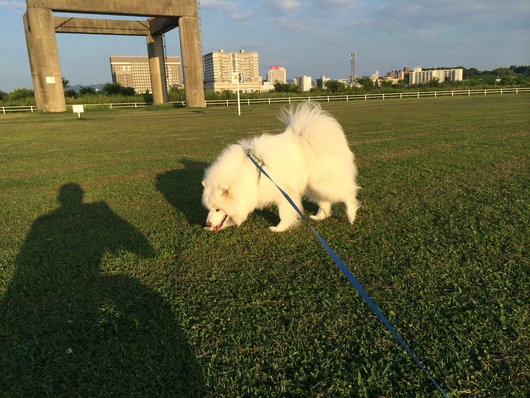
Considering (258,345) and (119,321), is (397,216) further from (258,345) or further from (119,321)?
(119,321)

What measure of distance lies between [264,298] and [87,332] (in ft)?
4.65

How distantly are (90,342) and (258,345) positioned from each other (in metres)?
1.24

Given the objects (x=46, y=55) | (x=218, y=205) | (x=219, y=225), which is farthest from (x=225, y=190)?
(x=46, y=55)

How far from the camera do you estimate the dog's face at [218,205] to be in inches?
168

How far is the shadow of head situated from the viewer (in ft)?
18.3

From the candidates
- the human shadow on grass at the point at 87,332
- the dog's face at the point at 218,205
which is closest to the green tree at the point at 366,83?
the dog's face at the point at 218,205

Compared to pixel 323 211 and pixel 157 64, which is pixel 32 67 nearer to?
pixel 157 64

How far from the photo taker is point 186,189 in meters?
6.96

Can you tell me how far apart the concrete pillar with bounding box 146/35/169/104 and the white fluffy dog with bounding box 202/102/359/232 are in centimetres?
4406

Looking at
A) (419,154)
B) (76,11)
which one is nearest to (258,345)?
(419,154)

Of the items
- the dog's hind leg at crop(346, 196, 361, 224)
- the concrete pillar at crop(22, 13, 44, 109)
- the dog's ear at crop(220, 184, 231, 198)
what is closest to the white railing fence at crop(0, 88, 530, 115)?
the concrete pillar at crop(22, 13, 44, 109)

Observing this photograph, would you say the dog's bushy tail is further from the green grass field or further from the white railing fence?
the white railing fence

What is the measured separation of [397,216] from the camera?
4918 mm

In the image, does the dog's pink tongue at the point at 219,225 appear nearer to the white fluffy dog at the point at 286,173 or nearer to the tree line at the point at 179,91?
the white fluffy dog at the point at 286,173
